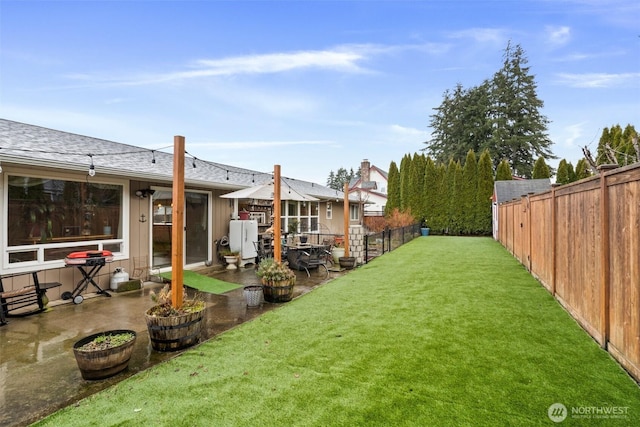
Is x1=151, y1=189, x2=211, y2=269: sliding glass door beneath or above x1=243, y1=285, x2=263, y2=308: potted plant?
above

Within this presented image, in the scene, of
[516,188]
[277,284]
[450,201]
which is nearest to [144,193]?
[277,284]

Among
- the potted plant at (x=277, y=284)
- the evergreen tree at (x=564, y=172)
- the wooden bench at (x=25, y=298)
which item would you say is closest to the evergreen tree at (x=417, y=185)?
the evergreen tree at (x=564, y=172)

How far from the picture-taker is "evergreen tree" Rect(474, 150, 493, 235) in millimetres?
20969

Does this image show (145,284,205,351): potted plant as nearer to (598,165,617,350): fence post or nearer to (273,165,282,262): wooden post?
(273,165,282,262): wooden post

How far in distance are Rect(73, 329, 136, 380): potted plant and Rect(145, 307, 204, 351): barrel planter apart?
1.10ft

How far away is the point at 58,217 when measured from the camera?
584 centimetres

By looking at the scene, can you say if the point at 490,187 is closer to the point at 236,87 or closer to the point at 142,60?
the point at 236,87

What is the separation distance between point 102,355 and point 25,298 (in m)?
3.45

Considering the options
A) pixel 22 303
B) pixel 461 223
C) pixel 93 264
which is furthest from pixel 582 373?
pixel 461 223

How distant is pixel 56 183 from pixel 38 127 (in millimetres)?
2687

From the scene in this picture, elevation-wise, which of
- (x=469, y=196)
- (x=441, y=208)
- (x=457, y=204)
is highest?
(x=469, y=196)

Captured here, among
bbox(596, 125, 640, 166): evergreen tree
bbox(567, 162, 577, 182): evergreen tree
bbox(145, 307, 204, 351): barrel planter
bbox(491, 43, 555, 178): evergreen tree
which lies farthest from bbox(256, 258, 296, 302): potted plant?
bbox(491, 43, 555, 178): evergreen tree

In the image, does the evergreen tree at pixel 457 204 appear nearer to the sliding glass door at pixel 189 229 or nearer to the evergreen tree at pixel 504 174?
the evergreen tree at pixel 504 174

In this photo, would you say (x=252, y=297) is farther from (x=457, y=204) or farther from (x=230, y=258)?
(x=457, y=204)
